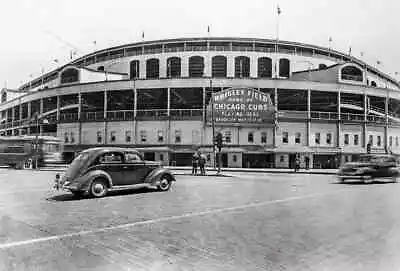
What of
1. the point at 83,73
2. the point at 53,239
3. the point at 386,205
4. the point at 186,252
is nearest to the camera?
the point at 186,252

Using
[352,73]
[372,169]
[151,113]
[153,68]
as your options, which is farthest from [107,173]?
[352,73]

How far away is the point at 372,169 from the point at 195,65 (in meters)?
30.8

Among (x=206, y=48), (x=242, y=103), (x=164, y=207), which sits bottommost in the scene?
(x=164, y=207)

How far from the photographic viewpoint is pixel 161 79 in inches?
1598

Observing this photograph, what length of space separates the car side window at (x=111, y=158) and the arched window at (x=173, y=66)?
3459cm

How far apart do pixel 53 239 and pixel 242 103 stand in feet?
112

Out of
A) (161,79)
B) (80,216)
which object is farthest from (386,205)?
(161,79)

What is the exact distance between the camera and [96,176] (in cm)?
1218

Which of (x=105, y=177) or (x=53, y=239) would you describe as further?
(x=105, y=177)

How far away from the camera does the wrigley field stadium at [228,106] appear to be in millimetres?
40000

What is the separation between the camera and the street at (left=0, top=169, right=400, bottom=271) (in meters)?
4.86

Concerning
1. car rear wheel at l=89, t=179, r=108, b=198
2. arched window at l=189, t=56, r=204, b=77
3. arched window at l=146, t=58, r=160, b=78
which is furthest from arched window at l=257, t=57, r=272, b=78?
car rear wheel at l=89, t=179, r=108, b=198

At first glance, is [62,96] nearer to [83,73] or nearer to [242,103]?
[83,73]

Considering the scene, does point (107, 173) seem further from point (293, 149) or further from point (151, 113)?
point (293, 149)
